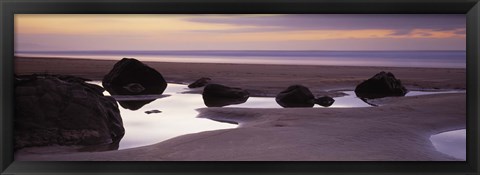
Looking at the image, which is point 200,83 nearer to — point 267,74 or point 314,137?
point 267,74

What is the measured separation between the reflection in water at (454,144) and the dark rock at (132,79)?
148cm

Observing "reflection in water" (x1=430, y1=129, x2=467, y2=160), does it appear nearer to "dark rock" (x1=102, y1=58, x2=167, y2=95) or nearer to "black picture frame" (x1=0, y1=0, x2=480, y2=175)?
"black picture frame" (x1=0, y1=0, x2=480, y2=175)

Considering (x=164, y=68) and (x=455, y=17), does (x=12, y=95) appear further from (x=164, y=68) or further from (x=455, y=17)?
(x=455, y=17)

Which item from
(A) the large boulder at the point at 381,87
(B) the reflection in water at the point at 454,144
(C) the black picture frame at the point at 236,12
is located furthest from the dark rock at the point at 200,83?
(B) the reflection in water at the point at 454,144

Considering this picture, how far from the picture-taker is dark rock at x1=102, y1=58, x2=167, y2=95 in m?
2.92

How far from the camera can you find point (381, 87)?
294 cm

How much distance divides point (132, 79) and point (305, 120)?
94 centimetres

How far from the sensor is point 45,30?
2867 millimetres

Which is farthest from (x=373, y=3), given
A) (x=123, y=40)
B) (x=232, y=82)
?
(x=123, y=40)

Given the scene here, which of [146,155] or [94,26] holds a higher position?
[94,26]

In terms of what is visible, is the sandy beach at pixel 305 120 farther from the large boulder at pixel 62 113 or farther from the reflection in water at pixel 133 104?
the reflection in water at pixel 133 104

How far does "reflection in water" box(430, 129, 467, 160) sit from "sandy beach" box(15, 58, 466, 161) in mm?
32

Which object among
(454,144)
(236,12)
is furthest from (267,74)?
(454,144)

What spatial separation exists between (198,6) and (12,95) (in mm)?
1038
